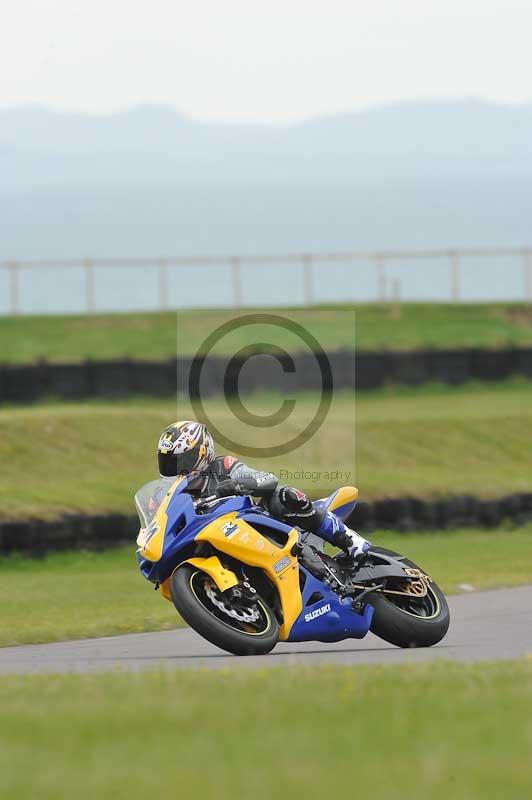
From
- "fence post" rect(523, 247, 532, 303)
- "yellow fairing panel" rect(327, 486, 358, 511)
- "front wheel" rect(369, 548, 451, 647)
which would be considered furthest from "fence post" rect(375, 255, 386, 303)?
"front wheel" rect(369, 548, 451, 647)

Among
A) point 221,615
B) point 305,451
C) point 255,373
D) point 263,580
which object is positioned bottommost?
point 305,451

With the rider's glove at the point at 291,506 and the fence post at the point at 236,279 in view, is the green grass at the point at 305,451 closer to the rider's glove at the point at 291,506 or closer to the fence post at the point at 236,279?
the rider's glove at the point at 291,506

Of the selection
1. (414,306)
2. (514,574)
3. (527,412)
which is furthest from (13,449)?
(414,306)

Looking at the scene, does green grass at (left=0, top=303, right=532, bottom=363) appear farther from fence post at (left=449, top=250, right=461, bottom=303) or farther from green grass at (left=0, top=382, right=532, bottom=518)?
green grass at (left=0, top=382, right=532, bottom=518)

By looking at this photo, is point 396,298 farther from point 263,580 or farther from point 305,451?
point 263,580

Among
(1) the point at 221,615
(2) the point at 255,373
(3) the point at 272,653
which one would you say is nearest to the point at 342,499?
(3) the point at 272,653

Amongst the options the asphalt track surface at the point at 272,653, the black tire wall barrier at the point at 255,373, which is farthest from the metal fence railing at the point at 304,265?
the asphalt track surface at the point at 272,653

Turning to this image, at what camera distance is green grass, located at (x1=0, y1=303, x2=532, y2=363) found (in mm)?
34625

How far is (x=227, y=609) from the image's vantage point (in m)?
9.09

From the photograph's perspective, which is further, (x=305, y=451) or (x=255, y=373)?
(x=255, y=373)

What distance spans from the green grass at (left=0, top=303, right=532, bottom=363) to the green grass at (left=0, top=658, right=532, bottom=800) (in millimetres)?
25882

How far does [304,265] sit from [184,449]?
1283 inches

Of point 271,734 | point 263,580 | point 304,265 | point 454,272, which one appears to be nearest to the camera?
point 271,734

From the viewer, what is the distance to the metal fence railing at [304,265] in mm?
40625
